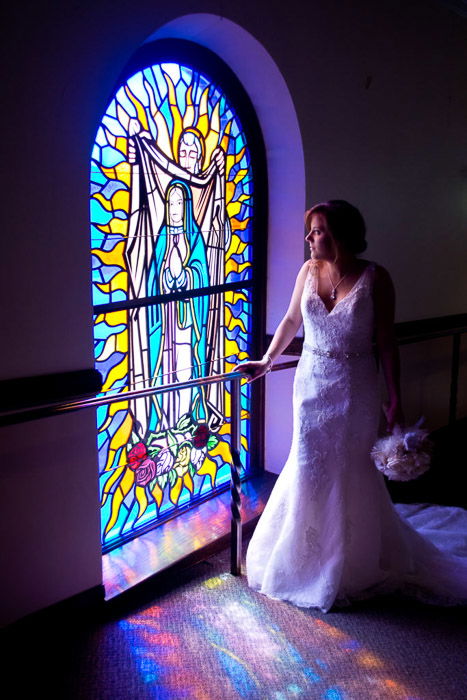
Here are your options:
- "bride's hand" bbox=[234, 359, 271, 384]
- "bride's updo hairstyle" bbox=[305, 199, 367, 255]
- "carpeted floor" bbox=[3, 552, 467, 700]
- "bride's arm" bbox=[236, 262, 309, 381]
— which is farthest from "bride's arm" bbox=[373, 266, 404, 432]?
"carpeted floor" bbox=[3, 552, 467, 700]

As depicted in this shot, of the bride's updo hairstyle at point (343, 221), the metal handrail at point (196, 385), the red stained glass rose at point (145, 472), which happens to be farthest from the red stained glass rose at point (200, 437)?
the bride's updo hairstyle at point (343, 221)

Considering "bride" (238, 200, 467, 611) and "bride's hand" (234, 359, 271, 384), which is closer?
"bride" (238, 200, 467, 611)

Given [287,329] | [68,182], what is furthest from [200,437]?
[68,182]

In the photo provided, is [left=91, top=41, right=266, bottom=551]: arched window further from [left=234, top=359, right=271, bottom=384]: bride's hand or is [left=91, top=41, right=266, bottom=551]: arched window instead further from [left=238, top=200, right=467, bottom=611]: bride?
[left=238, top=200, right=467, bottom=611]: bride

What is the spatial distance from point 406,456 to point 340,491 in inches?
13.5

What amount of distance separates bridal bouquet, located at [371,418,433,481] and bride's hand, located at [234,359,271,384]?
0.61 metres

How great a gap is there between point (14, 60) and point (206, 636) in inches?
80.5

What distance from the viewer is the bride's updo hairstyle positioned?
264 centimetres

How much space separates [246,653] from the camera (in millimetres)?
2402

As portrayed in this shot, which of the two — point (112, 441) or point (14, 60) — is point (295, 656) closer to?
point (112, 441)

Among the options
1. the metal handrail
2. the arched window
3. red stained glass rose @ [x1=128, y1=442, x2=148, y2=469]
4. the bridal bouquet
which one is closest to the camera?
the metal handrail

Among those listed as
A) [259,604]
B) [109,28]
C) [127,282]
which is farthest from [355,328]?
[109,28]

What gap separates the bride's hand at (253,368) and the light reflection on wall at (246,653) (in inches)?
34.5

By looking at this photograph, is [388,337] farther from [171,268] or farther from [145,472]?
[145,472]
